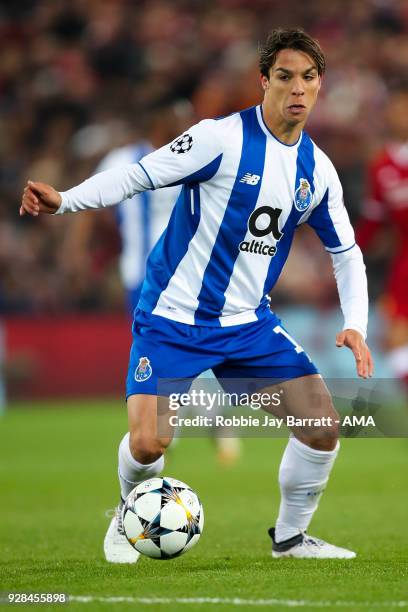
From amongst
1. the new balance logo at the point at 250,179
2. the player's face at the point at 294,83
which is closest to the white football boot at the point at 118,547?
the new balance logo at the point at 250,179

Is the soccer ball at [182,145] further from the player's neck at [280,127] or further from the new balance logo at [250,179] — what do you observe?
the player's neck at [280,127]

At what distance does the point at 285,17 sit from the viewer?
18.0m

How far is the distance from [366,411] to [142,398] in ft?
3.33

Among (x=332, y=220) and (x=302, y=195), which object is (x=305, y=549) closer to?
(x=332, y=220)

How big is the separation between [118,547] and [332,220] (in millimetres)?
1818

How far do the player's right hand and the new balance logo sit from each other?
90 cm

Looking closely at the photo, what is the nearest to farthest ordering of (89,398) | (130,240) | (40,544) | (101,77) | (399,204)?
(40,544)
(130,240)
(399,204)
(89,398)
(101,77)

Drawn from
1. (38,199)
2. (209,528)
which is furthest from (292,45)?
(209,528)

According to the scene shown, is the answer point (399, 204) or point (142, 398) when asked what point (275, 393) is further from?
point (399, 204)

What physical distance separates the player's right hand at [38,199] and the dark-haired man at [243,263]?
1.39ft

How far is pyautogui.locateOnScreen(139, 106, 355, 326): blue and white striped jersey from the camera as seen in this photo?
5.23m

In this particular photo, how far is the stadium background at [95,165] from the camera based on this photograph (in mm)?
10281

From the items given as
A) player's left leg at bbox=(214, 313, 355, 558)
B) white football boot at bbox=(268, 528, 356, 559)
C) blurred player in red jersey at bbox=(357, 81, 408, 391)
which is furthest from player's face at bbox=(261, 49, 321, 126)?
blurred player in red jersey at bbox=(357, 81, 408, 391)

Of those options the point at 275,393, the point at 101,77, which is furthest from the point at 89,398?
the point at 275,393
